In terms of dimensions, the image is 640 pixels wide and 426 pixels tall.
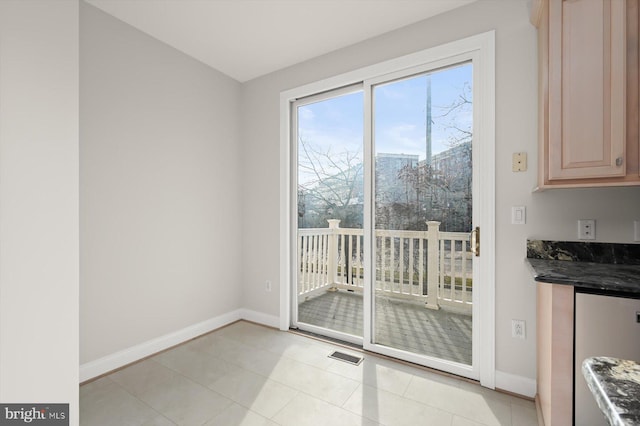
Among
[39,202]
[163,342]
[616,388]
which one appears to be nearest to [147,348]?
[163,342]

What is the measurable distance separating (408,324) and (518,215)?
120 centimetres

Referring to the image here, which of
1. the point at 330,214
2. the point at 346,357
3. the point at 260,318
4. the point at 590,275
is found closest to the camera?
the point at 590,275

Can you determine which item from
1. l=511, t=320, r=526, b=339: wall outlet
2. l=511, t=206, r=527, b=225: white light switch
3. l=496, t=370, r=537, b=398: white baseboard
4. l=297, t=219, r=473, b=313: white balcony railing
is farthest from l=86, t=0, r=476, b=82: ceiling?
l=496, t=370, r=537, b=398: white baseboard

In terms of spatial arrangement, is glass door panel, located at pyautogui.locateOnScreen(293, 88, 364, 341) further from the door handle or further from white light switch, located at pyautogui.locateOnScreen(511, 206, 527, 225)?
white light switch, located at pyautogui.locateOnScreen(511, 206, 527, 225)

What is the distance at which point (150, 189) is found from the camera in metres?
2.54

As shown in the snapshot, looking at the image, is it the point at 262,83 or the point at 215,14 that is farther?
the point at 262,83

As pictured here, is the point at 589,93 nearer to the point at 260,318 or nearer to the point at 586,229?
the point at 586,229

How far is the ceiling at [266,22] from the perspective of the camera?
214 centimetres

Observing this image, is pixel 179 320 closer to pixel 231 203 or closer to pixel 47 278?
pixel 231 203

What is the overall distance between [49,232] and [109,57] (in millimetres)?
1585

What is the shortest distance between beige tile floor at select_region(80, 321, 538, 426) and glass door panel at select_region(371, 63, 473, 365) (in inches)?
12.8

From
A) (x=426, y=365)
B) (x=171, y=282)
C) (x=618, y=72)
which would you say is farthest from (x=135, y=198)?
(x=618, y=72)

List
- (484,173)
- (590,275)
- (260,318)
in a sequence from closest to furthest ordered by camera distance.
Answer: (590,275)
(484,173)
(260,318)

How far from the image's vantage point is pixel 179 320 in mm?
2760
